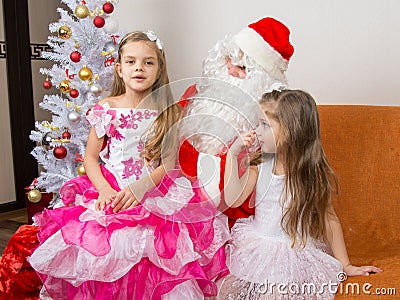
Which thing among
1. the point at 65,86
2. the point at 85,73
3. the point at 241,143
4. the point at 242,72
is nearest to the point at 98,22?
the point at 85,73

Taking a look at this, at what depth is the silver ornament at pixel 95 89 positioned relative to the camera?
235cm

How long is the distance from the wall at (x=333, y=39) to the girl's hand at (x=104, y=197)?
4.29ft

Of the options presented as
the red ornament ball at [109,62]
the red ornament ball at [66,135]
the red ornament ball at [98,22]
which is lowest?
the red ornament ball at [66,135]

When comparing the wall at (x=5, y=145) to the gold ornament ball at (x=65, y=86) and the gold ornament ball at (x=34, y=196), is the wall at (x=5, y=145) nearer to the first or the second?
the gold ornament ball at (x=34, y=196)

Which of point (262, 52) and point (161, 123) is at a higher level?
point (262, 52)

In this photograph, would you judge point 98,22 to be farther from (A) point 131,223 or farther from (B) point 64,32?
(A) point 131,223

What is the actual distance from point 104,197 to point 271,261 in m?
0.55

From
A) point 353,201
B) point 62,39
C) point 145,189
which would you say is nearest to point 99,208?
point 145,189

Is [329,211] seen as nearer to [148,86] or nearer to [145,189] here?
[145,189]

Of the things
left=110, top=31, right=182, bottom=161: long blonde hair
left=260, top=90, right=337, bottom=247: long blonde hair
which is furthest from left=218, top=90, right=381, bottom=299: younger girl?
left=110, top=31, right=182, bottom=161: long blonde hair

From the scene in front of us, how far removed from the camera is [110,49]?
243cm

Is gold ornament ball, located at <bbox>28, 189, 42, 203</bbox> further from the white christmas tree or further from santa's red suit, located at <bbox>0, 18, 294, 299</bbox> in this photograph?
santa's red suit, located at <bbox>0, 18, 294, 299</bbox>

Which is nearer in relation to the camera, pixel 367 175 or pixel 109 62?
pixel 367 175

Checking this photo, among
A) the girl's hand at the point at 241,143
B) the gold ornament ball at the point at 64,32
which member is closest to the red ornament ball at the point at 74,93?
the gold ornament ball at the point at 64,32
